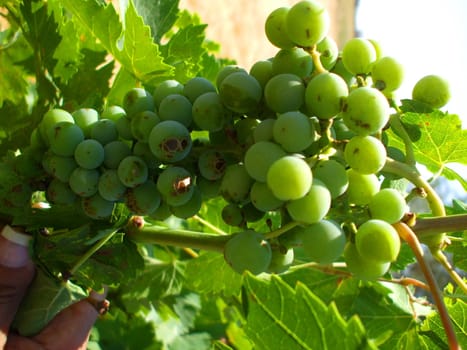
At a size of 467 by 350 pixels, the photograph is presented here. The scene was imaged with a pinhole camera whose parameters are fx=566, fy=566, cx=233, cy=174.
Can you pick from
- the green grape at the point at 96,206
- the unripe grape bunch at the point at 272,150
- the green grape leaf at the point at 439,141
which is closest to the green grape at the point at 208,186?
the unripe grape bunch at the point at 272,150

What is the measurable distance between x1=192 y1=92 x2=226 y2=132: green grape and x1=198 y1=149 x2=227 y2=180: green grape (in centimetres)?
3

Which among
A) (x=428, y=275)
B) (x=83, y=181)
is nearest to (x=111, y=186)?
(x=83, y=181)

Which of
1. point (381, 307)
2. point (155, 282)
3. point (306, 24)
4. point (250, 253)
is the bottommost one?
point (155, 282)

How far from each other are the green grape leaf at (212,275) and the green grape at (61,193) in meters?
0.35

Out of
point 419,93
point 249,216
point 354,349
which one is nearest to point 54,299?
point 249,216

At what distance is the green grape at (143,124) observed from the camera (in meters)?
0.59

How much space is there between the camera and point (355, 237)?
567 mm

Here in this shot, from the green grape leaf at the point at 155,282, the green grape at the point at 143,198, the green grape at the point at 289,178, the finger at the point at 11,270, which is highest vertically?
the green grape at the point at 289,178

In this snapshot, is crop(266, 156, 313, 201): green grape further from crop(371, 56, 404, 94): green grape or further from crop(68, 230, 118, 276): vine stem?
crop(68, 230, 118, 276): vine stem

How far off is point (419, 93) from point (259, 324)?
A: 30cm

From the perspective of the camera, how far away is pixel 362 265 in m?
0.58

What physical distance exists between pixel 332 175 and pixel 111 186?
0.24 metres

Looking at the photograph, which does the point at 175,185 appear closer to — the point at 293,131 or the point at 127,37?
the point at 293,131

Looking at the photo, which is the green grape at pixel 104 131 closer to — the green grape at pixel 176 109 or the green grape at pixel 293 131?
the green grape at pixel 176 109
